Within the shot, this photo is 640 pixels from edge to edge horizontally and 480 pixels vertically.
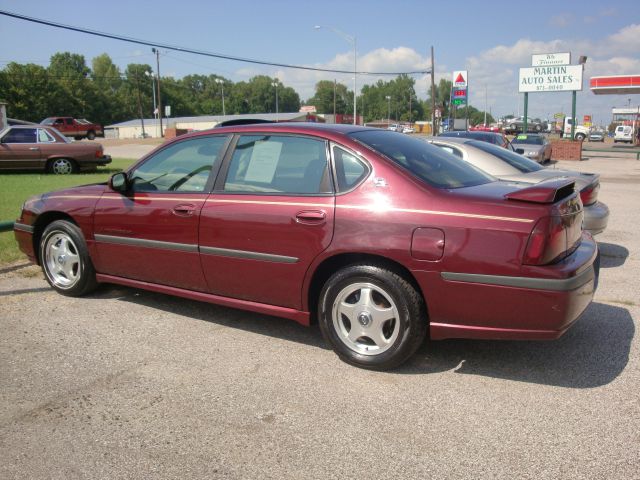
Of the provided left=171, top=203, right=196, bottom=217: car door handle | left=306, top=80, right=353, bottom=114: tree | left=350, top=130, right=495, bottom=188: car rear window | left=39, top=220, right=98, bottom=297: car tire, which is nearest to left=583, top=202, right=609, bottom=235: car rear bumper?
left=350, top=130, right=495, bottom=188: car rear window

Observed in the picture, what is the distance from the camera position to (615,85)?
132ft

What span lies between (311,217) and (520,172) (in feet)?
13.7

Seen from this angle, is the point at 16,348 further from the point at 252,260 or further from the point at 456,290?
the point at 456,290

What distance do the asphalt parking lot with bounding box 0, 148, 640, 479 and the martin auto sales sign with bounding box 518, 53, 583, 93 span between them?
33.9m

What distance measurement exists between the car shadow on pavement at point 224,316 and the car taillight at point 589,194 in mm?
3566

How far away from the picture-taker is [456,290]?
3.28 m

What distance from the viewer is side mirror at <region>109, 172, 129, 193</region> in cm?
457

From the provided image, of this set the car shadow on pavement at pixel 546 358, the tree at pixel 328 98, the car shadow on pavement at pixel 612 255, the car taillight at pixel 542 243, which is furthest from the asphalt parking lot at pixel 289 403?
the tree at pixel 328 98

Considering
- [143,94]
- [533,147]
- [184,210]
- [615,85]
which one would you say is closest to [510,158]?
[184,210]

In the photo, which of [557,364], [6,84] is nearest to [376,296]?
[557,364]

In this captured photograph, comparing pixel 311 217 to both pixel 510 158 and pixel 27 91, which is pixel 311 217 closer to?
pixel 510 158

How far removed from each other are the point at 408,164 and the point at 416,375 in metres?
1.38

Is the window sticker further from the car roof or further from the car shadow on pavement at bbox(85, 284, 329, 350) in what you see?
the car shadow on pavement at bbox(85, 284, 329, 350)

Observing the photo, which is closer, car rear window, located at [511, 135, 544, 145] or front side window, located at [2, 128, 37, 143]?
front side window, located at [2, 128, 37, 143]
